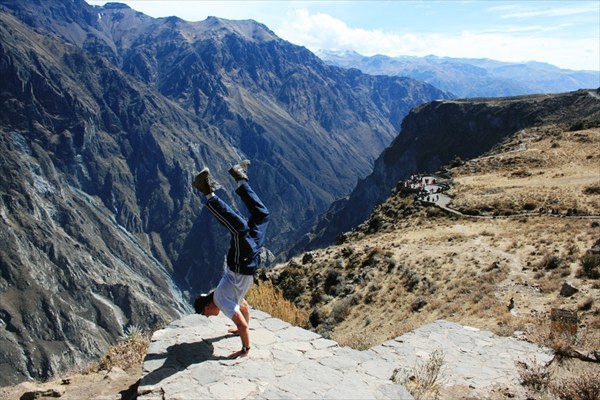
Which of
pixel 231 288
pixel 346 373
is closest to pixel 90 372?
pixel 231 288

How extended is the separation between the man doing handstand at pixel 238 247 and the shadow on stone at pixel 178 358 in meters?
0.50

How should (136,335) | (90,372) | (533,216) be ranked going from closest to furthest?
(90,372) < (136,335) < (533,216)

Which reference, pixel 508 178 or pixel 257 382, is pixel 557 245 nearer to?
pixel 257 382

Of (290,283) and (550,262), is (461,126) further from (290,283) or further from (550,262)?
(550,262)

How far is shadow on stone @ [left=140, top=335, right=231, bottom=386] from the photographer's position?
6785 millimetres

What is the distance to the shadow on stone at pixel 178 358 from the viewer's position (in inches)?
267

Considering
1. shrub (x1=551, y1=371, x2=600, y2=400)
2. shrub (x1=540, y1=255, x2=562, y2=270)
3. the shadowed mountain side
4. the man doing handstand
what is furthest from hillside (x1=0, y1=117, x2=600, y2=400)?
the shadowed mountain side

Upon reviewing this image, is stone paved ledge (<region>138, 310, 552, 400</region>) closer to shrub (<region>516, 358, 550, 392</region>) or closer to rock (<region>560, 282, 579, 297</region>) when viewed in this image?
shrub (<region>516, 358, 550, 392</region>)

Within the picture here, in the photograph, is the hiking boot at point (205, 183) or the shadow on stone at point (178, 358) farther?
the hiking boot at point (205, 183)

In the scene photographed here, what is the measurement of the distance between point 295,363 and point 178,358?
1.80 m

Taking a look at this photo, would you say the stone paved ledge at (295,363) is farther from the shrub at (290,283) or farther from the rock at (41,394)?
the shrub at (290,283)

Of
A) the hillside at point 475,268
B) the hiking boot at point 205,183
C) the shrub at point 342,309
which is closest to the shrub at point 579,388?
the hillside at point 475,268

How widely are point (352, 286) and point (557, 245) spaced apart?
9.34 m

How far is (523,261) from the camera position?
65.7 ft
